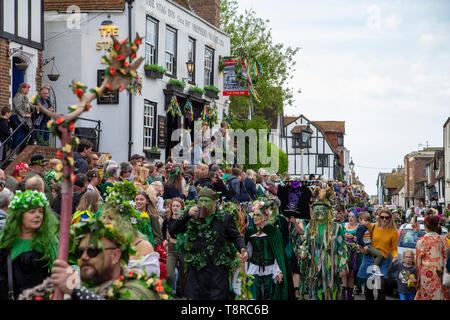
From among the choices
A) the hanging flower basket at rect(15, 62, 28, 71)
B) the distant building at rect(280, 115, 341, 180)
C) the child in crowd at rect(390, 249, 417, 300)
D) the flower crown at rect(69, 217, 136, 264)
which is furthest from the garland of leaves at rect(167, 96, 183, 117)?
the distant building at rect(280, 115, 341, 180)

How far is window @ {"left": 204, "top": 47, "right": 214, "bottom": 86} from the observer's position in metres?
25.9

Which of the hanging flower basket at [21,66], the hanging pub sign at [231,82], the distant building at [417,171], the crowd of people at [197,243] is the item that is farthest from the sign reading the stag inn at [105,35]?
the distant building at [417,171]

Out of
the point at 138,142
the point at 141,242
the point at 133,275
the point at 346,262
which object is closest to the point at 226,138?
the point at 138,142

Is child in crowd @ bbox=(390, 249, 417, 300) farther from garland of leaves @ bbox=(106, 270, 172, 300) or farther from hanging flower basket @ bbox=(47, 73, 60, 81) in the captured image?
hanging flower basket @ bbox=(47, 73, 60, 81)

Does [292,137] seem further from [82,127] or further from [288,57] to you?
[82,127]

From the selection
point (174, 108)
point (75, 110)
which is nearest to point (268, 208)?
point (75, 110)

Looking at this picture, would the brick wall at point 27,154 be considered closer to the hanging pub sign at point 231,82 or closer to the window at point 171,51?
the window at point 171,51

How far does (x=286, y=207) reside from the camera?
10.0 m

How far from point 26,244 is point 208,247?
2924mm

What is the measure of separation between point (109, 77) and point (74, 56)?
17148mm

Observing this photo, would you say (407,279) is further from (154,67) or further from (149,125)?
(154,67)

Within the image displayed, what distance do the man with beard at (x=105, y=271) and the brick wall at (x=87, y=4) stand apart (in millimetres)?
16519

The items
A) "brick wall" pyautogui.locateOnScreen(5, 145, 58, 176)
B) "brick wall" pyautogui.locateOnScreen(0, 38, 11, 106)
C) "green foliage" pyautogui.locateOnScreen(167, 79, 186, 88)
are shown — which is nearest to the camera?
"brick wall" pyautogui.locateOnScreen(5, 145, 58, 176)

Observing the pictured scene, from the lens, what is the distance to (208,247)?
300 inches
